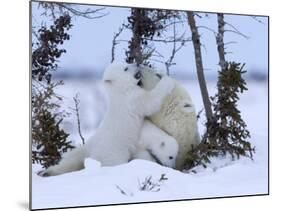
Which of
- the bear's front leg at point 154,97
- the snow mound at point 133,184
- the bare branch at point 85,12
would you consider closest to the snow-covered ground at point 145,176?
the snow mound at point 133,184

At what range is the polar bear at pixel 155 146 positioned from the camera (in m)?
3.81

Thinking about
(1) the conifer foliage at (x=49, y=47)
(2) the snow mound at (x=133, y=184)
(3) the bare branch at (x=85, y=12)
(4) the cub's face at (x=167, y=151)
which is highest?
(3) the bare branch at (x=85, y=12)

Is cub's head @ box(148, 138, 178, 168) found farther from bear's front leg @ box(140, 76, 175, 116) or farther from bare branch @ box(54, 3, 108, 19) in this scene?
bare branch @ box(54, 3, 108, 19)

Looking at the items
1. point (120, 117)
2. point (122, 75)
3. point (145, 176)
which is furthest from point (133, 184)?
point (122, 75)

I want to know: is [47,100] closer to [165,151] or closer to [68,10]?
[68,10]

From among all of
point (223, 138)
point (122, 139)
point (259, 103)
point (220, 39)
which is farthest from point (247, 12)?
point (122, 139)

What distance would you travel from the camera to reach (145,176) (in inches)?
149

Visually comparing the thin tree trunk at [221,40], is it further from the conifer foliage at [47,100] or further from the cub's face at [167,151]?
the conifer foliage at [47,100]

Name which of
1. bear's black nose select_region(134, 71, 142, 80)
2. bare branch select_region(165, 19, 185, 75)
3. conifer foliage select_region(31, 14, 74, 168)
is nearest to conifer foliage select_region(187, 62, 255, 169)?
bare branch select_region(165, 19, 185, 75)

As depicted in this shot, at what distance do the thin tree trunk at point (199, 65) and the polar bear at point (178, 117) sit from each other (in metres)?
0.10

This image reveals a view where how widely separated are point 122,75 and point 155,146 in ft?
1.64

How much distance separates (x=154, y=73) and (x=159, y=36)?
250 mm

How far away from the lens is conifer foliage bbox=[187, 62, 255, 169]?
3994mm
